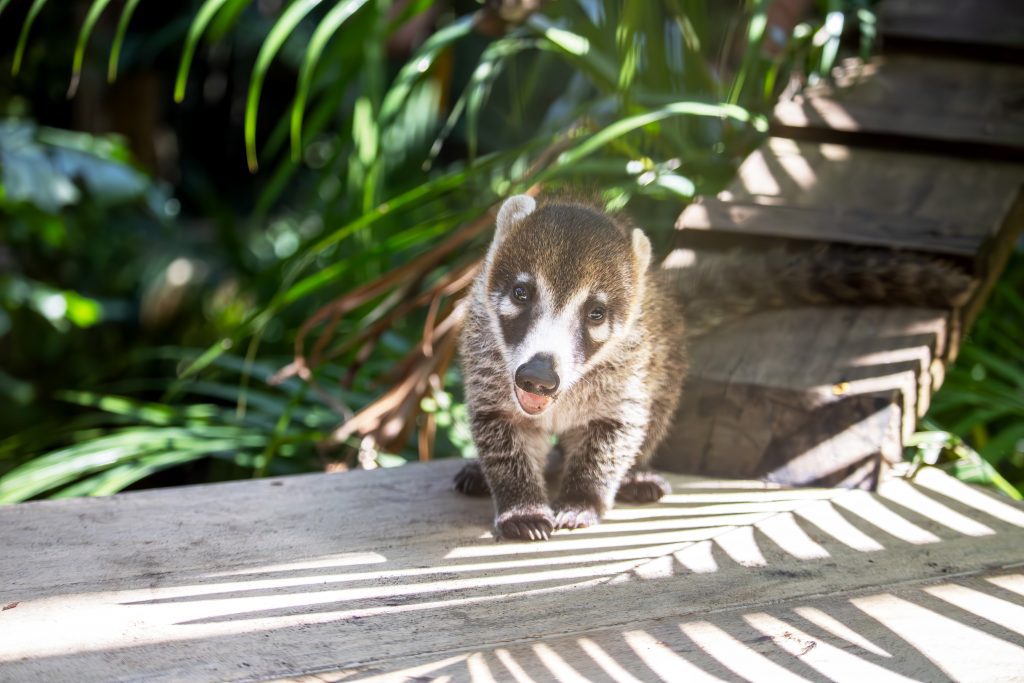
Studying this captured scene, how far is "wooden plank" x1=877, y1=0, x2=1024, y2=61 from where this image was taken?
4016 millimetres

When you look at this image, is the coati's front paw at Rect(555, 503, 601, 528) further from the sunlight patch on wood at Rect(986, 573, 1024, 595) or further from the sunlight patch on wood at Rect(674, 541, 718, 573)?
the sunlight patch on wood at Rect(986, 573, 1024, 595)

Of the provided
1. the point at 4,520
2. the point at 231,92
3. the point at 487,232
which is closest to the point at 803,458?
the point at 487,232

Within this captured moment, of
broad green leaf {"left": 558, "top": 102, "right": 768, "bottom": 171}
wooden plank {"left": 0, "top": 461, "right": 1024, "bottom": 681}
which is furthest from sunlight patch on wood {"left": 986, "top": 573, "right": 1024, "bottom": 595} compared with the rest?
broad green leaf {"left": 558, "top": 102, "right": 768, "bottom": 171}

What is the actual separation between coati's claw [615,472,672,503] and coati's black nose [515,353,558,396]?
21.3 inches

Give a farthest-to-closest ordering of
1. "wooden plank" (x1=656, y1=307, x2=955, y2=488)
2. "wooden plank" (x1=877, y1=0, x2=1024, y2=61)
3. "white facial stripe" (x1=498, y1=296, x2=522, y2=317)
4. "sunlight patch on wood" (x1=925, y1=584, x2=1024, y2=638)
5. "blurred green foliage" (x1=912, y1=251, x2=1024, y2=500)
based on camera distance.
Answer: "wooden plank" (x1=877, y1=0, x2=1024, y2=61)
"blurred green foliage" (x1=912, y1=251, x2=1024, y2=500)
"wooden plank" (x1=656, y1=307, x2=955, y2=488)
"white facial stripe" (x1=498, y1=296, x2=522, y2=317)
"sunlight patch on wood" (x1=925, y1=584, x2=1024, y2=638)

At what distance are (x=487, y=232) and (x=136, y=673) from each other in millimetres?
1972

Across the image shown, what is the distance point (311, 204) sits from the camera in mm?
4969

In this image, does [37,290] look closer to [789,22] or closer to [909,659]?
[789,22]

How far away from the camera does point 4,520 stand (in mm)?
2307

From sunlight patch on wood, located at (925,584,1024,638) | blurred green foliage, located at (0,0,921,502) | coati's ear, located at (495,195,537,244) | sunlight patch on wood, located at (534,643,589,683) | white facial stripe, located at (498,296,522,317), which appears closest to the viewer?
sunlight patch on wood, located at (534,643,589,683)

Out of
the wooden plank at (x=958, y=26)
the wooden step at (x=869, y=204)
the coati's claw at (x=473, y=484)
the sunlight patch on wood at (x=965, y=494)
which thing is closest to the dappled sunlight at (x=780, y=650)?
the sunlight patch on wood at (x=965, y=494)

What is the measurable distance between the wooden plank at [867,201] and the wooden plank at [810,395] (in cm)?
25

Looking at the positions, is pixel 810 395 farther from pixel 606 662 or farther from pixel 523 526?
pixel 606 662

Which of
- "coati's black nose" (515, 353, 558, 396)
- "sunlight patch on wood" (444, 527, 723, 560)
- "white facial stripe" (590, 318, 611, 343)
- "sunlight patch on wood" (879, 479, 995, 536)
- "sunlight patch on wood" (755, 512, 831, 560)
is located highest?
"white facial stripe" (590, 318, 611, 343)
